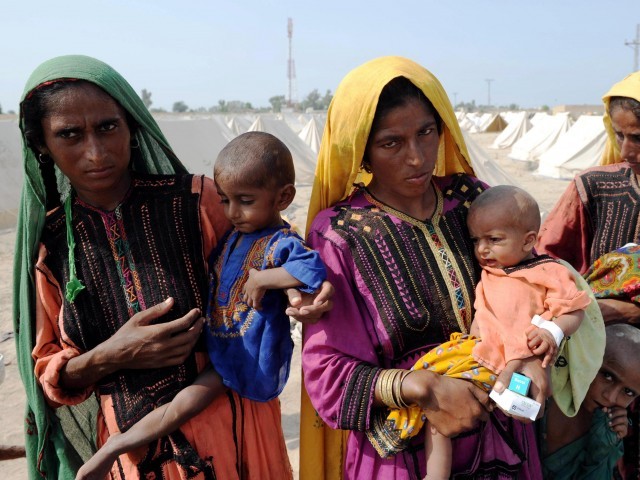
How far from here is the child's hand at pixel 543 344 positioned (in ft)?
5.31

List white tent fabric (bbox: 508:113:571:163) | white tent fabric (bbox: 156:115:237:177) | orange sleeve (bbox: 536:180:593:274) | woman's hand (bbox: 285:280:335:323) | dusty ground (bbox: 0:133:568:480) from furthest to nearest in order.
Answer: white tent fabric (bbox: 508:113:571:163), white tent fabric (bbox: 156:115:237:177), dusty ground (bbox: 0:133:568:480), orange sleeve (bbox: 536:180:593:274), woman's hand (bbox: 285:280:335:323)

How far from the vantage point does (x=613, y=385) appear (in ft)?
6.36

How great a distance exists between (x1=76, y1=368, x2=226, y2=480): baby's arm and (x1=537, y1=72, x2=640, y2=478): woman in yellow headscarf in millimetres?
1410

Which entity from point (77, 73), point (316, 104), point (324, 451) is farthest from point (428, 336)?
point (316, 104)

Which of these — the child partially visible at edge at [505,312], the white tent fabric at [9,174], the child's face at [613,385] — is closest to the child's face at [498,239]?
the child partially visible at edge at [505,312]

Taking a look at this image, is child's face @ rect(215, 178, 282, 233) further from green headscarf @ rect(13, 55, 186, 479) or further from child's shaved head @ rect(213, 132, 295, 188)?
green headscarf @ rect(13, 55, 186, 479)

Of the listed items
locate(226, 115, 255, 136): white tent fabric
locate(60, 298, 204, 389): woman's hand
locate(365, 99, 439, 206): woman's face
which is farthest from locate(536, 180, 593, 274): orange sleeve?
locate(226, 115, 255, 136): white tent fabric

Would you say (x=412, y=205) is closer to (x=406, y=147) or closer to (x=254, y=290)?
(x=406, y=147)

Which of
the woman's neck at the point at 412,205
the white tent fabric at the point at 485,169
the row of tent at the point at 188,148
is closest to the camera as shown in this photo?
the woman's neck at the point at 412,205

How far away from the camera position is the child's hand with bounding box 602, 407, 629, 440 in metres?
1.95

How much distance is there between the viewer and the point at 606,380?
195 centimetres

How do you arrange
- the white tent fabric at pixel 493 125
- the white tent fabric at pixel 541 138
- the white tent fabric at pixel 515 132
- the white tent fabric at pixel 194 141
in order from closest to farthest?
the white tent fabric at pixel 194 141, the white tent fabric at pixel 541 138, the white tent fabric at pixel 515 132, the white tent fabric at pixel 493 125

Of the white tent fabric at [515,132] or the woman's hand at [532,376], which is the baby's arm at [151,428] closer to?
the woman's hand at [532,376]

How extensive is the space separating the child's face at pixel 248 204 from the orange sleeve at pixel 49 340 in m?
0.62
